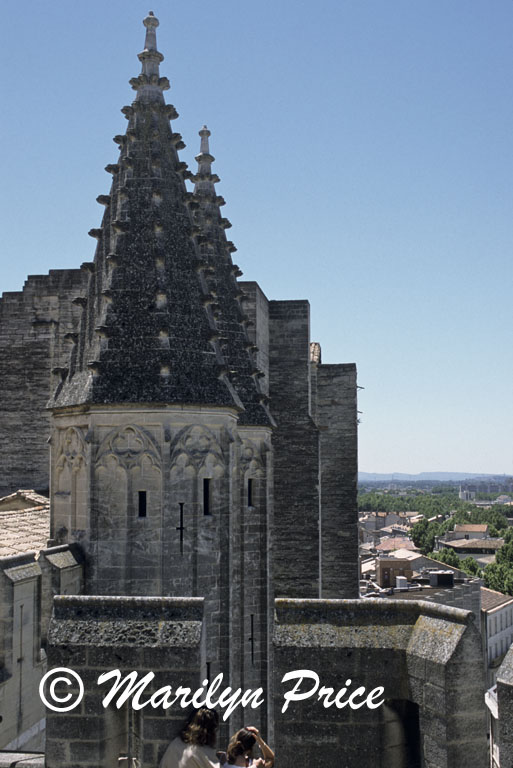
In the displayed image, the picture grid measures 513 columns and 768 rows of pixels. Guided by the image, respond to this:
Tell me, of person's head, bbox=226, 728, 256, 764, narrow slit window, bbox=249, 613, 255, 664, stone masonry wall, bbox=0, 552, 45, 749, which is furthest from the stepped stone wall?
person's head, bbox=226, 728, 256, 764

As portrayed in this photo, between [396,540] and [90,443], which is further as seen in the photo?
[396,540]

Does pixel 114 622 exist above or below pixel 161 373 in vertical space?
below

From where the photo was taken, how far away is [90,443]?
1301 centimetres

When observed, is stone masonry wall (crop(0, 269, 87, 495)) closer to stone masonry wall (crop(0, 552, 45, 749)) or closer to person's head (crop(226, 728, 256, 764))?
stone masonry wall (crop(0, 552, 45, 749))

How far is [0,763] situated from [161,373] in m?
7.37

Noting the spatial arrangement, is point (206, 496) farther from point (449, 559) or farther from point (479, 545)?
point (479, 545)

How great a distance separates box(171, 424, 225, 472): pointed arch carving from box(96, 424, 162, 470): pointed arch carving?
1.08 feet

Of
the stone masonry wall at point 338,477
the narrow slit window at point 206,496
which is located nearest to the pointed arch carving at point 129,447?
the narrow slit window at point 206,496

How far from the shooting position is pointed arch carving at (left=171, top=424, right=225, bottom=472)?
1311 cm

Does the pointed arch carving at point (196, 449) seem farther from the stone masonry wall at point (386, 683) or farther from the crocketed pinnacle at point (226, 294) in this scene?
the stone masonry wall at point (386, 683)

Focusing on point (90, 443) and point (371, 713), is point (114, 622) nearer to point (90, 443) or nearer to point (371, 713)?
point (371, 713)

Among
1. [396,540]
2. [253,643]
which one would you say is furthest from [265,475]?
[396,540]

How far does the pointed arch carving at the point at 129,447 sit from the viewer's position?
509 inches

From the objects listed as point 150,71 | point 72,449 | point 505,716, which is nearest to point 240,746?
point 505,716
